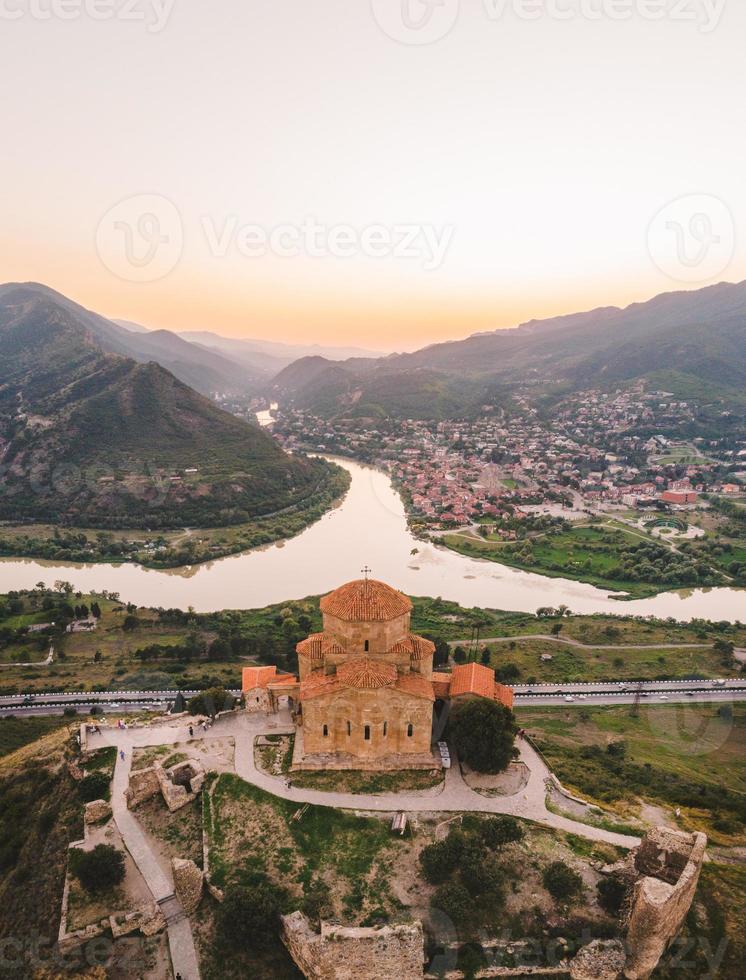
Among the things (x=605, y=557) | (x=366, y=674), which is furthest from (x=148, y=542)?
(x=605, y=557)

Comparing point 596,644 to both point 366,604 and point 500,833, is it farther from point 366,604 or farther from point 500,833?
point 500,833

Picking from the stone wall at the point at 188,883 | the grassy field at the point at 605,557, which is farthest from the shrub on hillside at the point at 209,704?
the grassy field at the point at 605,557

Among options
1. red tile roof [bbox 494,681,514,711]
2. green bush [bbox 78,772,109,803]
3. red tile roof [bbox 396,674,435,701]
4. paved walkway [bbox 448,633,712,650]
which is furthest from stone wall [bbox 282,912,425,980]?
paved walkway [bbox 448,633,712,650]

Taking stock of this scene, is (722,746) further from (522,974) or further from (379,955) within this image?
(379,955)

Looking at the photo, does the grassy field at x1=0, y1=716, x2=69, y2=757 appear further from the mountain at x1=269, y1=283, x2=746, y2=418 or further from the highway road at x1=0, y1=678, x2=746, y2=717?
the mountain at x1=269, y1=283, x2=746, y2=418

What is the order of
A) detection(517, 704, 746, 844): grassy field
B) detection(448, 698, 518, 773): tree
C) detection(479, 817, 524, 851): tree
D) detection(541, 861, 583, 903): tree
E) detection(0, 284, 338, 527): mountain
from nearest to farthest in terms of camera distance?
detection(541, 861, 583, 903): tree < detection(479, 817, 524, 851): tree < detection(517, 704, 746, 844): grassy field < detection(448, 698, 518, 773): tree < detection(0, 284, 338, 527): mountain

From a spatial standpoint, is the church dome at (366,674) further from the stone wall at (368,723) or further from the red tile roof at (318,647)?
the red tile roof at (318,647)
